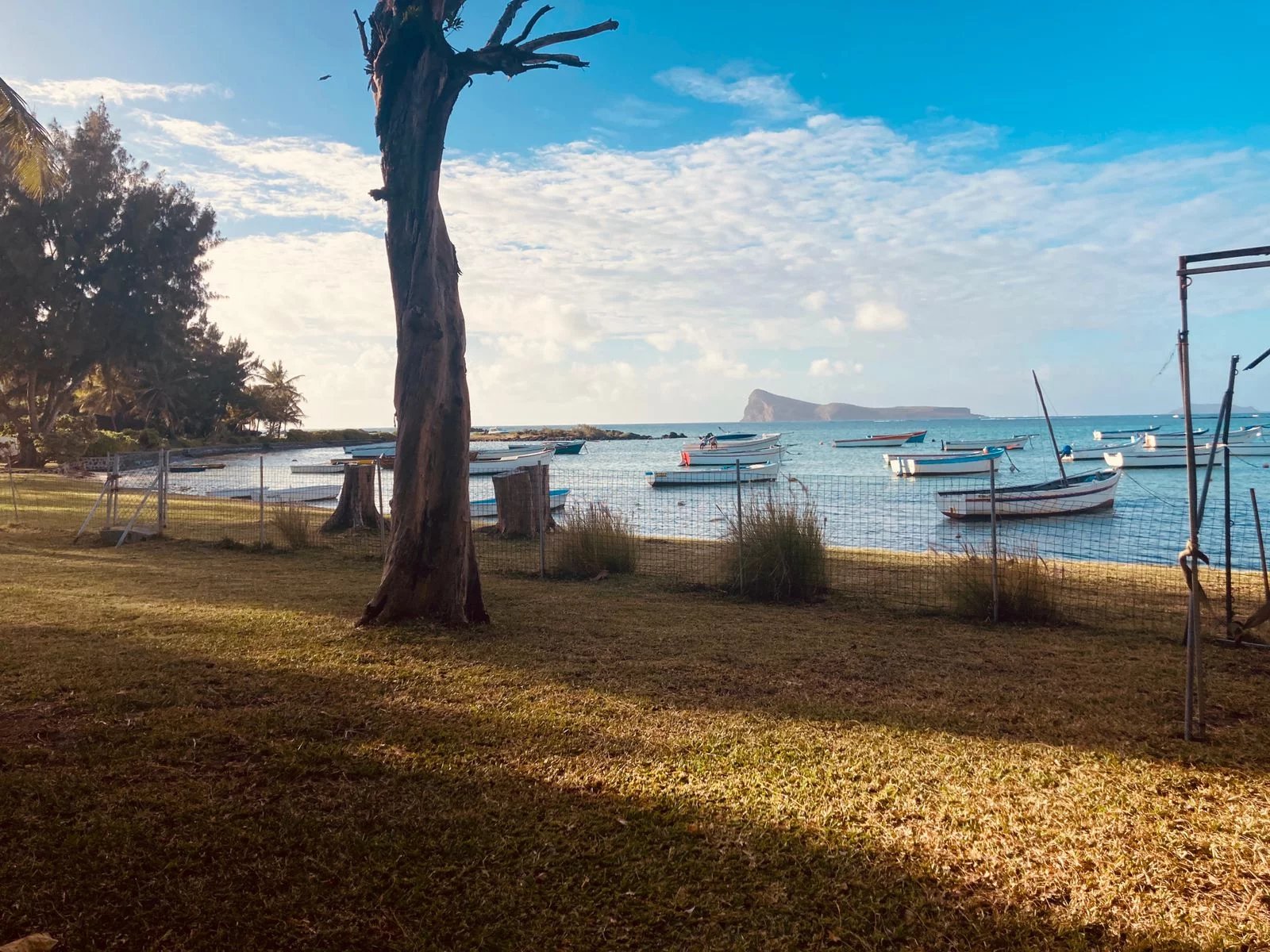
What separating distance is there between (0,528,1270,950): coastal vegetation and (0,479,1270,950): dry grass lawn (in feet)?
0.05

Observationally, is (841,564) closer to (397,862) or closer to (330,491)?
(397,862)

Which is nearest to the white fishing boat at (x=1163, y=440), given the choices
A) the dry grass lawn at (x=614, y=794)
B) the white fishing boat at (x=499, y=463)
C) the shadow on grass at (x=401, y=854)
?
the white fishing boat at (x=499, y=463)

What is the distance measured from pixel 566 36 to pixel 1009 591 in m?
6.06

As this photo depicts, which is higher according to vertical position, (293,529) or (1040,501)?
(293,529)

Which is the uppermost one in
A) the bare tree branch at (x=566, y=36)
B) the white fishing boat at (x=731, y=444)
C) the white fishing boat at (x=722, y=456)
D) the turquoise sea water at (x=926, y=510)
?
the bare tree branch at (x=566, y=36)

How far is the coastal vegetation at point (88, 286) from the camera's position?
33219mm

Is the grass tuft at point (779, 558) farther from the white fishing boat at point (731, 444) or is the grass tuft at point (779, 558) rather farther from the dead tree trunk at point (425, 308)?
the white fishing boat at point (731, 444)

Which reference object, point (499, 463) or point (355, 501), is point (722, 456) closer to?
point (499, 463)

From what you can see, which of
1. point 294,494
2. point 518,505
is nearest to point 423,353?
point 518,505

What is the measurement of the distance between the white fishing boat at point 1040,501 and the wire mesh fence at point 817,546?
0.12 metres

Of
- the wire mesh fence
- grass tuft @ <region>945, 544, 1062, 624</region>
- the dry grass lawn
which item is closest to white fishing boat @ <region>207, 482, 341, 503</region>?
the wire mesh fence

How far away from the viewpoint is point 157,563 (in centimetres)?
1020

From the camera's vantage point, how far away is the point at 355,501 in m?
14.7

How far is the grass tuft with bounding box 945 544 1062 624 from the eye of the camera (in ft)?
24.5
